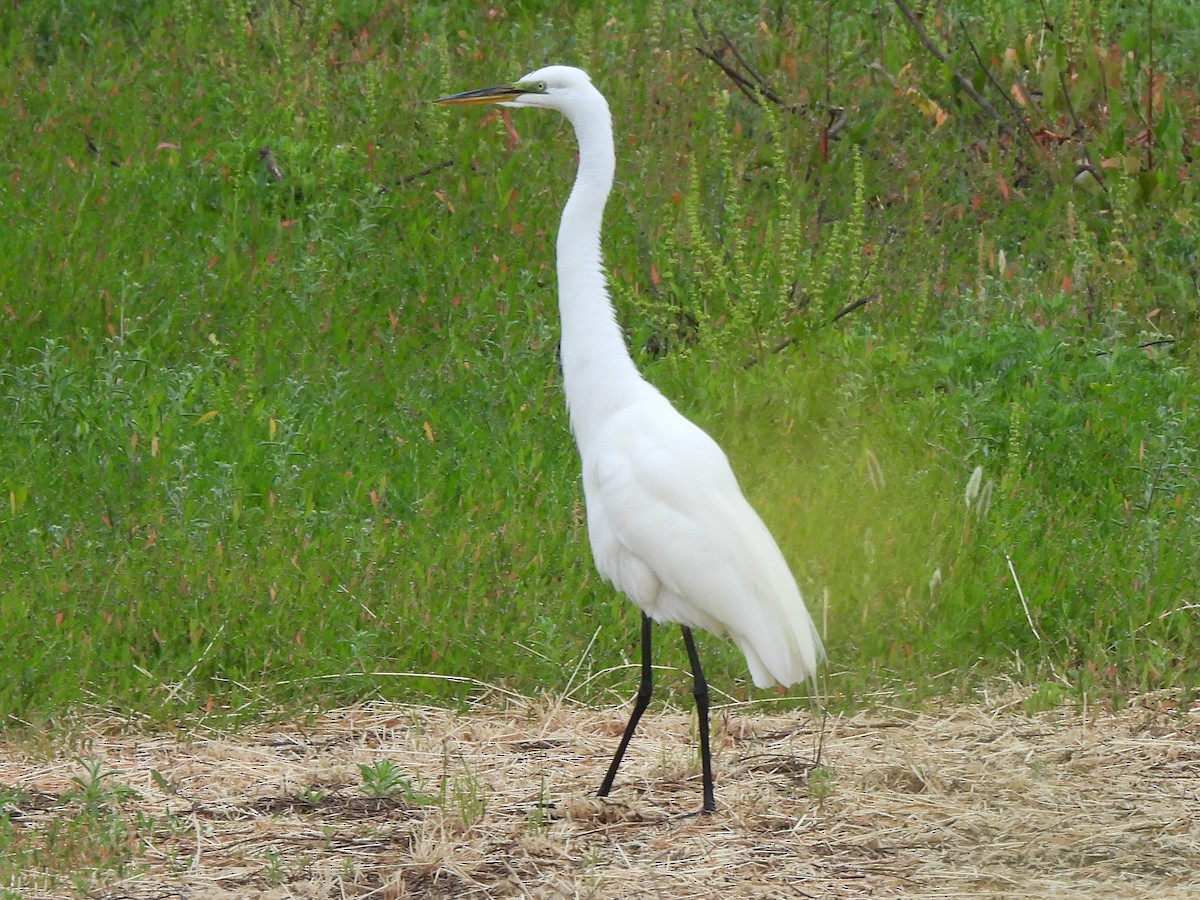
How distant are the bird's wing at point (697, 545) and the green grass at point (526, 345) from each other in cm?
80

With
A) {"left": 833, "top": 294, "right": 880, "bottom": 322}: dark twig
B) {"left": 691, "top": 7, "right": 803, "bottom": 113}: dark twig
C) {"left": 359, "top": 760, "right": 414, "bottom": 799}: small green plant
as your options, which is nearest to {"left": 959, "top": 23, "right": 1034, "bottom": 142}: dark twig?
{"left": 691, "top": 7, "right": 803, "bottom": 113}: dark twig

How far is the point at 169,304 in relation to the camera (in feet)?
20.5

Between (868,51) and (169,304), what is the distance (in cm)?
388

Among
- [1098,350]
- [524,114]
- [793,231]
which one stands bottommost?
[1098,350]

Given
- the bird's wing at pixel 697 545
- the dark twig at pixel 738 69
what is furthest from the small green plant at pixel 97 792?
the dark twig at pixel 738 69

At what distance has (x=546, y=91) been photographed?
403 cm

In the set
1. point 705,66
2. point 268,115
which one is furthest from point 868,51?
point 268,115

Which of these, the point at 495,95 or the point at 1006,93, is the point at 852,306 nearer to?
the point at 1006,93

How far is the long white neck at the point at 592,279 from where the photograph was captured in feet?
12.8

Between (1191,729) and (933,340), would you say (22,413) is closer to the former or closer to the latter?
(933,340)

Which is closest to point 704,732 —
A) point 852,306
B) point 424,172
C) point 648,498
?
point 648,498

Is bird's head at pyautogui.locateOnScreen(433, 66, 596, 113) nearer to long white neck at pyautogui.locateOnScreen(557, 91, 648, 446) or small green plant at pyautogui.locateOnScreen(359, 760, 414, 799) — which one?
long white neck at pyautogui.locateOnScreen(557, 91, 648, 446)

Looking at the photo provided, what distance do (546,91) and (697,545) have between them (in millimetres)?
1211

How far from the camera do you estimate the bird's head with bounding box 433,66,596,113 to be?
396 centimetres
